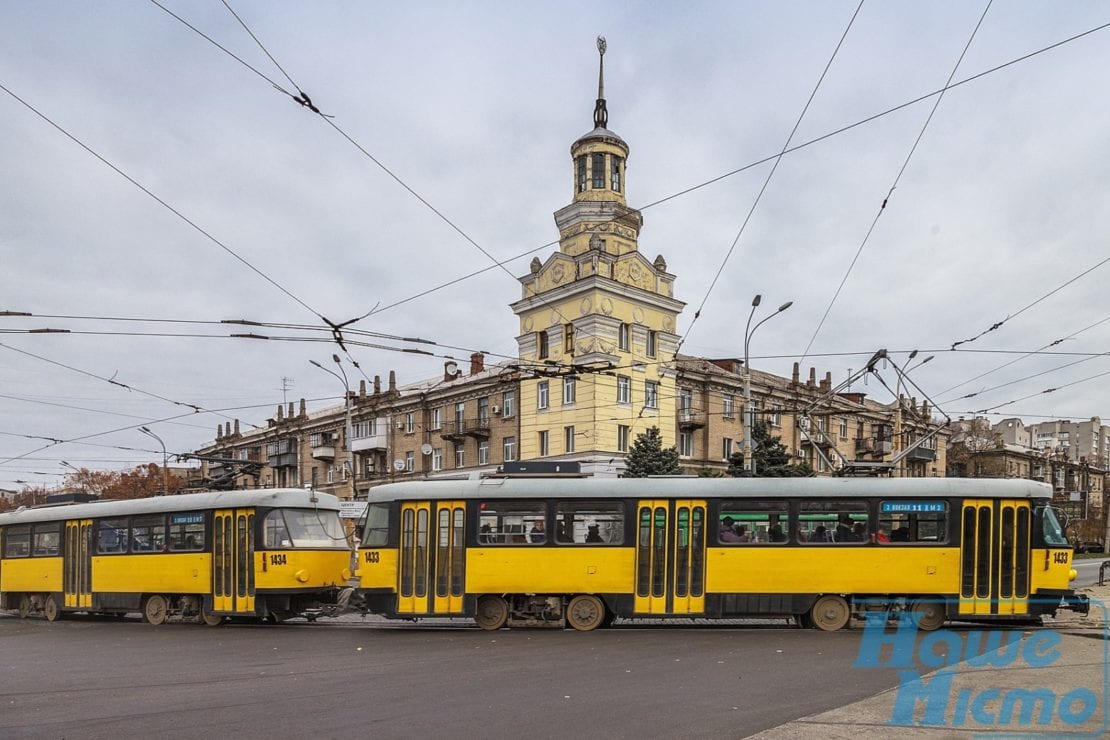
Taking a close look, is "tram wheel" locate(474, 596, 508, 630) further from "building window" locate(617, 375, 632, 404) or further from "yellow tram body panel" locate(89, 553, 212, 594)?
"building window" locate(617, 375, 632, 404)

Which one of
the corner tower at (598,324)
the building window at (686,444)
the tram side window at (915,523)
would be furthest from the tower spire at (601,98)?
the tram side window at (915,523)

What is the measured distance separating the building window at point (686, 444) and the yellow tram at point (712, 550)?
94.7 feet

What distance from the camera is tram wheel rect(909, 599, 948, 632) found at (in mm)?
15938

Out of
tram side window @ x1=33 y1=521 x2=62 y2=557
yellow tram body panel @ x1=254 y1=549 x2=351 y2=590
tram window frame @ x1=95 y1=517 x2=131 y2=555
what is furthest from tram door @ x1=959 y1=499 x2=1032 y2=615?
tram side window @ x1=33 y1=521 x2=62 y2=557

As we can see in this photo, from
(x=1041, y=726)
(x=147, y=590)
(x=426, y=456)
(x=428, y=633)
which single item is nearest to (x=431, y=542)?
(x=428, y=633)

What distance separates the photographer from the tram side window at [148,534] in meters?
20.3

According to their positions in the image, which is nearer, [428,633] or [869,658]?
[869,658]

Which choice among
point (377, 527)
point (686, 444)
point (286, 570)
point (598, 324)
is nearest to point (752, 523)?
point (377, 527)

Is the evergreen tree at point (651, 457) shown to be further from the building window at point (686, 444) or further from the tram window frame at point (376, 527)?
the tram window frame at point (376, 527)

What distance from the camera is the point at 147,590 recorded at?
66.7 feet

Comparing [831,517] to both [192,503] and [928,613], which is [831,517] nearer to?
[928,613]

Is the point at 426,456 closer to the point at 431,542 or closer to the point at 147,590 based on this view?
the point at 147,590

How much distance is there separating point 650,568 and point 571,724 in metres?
8.18

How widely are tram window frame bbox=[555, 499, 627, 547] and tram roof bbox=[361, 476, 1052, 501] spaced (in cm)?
17
